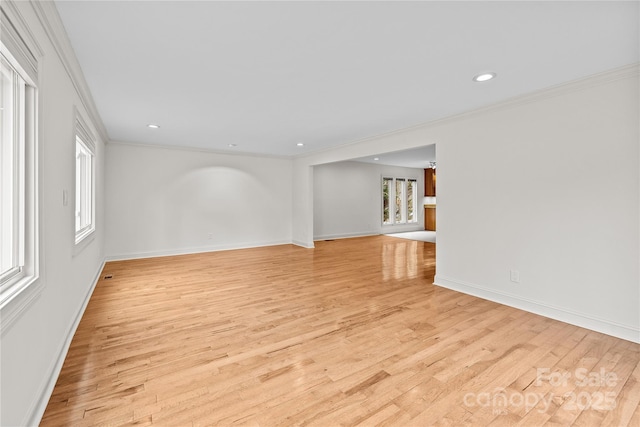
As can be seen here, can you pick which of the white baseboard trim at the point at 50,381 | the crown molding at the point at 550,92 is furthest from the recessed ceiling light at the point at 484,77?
the white baseboard trim at the point at 50,381

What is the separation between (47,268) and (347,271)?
3.85 metres

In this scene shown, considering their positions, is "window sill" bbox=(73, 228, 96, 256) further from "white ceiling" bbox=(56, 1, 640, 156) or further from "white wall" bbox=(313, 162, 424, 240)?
"white wall" bbox=(313, 162, 424, 240)

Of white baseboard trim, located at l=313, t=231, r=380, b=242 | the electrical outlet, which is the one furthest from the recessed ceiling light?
Result: white baseboard trim, located at l=313, t=231, r=380, b=242

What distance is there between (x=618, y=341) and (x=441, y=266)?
1.83 metres

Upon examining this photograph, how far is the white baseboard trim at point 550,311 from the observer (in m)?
2.59

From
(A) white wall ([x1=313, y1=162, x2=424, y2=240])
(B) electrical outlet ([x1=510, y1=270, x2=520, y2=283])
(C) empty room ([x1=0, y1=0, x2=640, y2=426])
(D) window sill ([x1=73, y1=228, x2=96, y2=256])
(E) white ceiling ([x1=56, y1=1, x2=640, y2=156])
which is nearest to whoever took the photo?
(C) empty room ([x1=0, y1=0, x2=640, y2=426])

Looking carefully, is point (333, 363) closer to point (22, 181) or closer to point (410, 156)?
point (22, 181)

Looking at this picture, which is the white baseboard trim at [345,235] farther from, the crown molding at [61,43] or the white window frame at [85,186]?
the crown molding at [61,43]

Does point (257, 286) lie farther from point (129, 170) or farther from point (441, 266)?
point (129, 170)

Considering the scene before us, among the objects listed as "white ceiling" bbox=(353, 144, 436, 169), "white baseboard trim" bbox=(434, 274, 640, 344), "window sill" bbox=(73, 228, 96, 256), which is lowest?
"white baseboard trim" bbox=(434, 274, 640, 344)

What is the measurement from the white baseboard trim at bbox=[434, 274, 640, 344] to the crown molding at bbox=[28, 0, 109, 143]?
453 cm

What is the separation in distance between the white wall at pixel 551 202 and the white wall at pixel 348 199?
15.8 ft

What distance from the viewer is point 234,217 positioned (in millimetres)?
7082

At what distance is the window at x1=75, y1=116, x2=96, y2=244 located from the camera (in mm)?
3541
